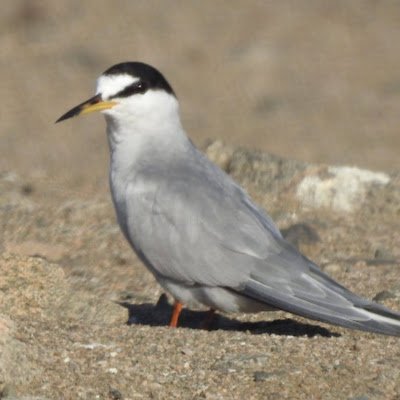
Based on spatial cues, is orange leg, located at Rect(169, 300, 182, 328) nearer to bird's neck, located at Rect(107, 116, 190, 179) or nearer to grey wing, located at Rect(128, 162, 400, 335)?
grey wing, located at Rect(128, 162, 400, 335)

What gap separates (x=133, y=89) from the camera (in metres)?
6.13

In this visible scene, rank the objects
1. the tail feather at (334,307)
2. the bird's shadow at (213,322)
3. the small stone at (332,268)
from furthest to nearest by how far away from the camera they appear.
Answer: the small stone at (332,268)
the bird's shadow at (213,322)
the tail feather at (334,307)

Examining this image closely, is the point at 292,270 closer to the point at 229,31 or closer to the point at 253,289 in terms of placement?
the point at 253,289

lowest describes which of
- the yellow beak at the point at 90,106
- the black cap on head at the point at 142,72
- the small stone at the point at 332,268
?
the small stone at the point at 332,268

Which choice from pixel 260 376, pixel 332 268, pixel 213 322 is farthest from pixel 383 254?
pixel 260 376

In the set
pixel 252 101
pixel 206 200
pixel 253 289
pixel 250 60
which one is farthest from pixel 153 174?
pixel 250 60

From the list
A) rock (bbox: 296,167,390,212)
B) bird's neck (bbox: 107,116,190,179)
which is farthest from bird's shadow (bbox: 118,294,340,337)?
rock (bbox: 296,167,390,212)

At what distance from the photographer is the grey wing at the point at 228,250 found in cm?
528

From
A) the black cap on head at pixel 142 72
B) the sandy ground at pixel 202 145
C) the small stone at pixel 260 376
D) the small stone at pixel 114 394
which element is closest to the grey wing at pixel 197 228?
the sandy ground at pixel 202 145

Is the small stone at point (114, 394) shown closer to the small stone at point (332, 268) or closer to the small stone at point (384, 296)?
the small stone at point (384, 296)

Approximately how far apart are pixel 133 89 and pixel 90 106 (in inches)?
8.6

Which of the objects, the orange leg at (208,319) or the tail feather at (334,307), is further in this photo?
the orange leg at (208,319)

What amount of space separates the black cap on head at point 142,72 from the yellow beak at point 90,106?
0.13 metres

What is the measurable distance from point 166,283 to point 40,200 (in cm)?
242
